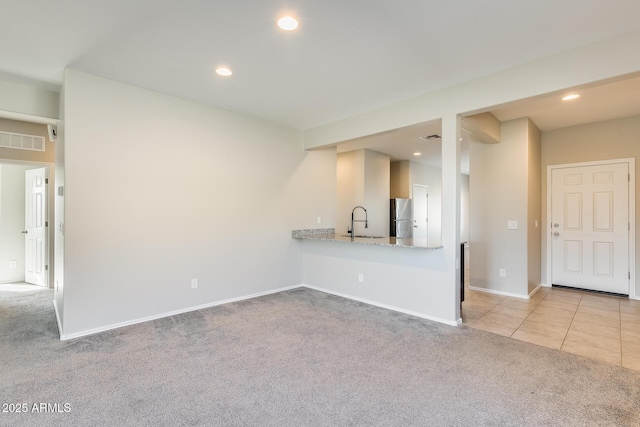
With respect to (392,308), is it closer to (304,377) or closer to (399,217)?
(304,377)

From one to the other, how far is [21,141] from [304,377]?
4857mm

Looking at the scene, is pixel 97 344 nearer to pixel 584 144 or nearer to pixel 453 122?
pixel 453 122

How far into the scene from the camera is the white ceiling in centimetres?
206

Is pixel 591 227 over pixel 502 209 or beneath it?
beneath

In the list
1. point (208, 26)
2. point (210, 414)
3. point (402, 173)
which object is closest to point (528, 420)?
point (210, 414)

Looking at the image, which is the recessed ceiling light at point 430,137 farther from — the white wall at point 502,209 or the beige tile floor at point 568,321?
the beige tile floor at point 568,321

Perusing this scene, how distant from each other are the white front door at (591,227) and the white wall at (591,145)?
12 centimetres

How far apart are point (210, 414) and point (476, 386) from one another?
70.2 inches

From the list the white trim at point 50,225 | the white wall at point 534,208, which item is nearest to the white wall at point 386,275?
the white wall at point 534,208

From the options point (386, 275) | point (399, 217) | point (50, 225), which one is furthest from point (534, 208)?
point (50, 225)

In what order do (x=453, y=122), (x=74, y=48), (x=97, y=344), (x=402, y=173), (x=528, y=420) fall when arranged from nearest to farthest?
(x=528, y=420) < (x=74, y=48) < (x=97, y=344) < (x=453, y=122) < (x=402, y=173)

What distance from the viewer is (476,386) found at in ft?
7.14

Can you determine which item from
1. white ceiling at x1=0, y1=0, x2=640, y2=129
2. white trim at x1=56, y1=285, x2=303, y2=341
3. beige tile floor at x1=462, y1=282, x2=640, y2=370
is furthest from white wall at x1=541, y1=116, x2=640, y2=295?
white trim at x1=56, y1=285, x2=303, y2=341

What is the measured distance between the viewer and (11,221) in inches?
211
